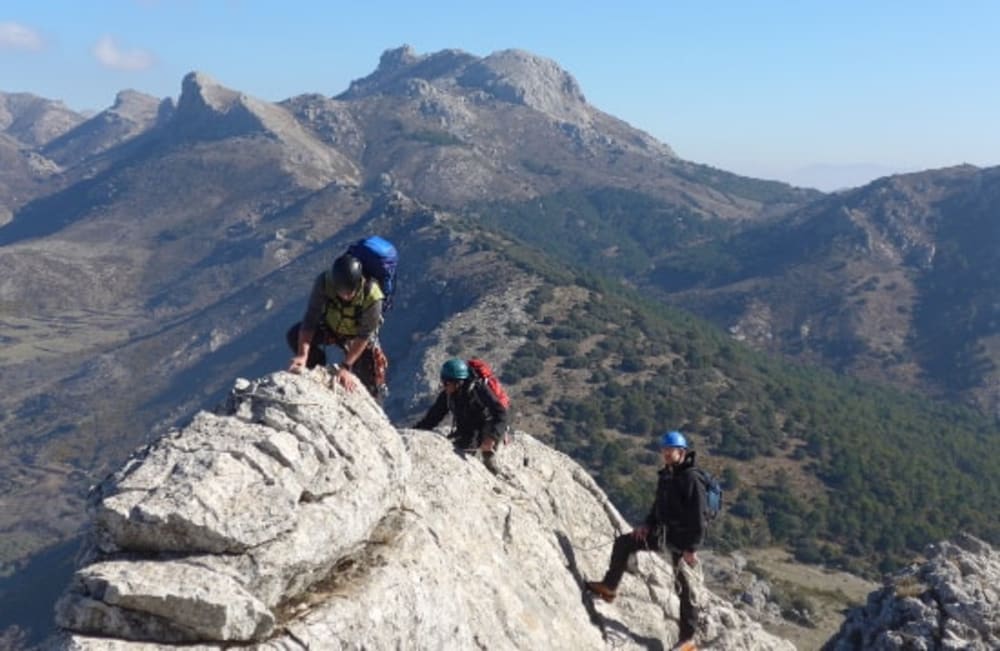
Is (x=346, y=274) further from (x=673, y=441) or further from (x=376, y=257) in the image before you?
(x=673, y=441)

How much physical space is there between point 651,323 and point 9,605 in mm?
108800

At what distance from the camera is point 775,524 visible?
9631 cm

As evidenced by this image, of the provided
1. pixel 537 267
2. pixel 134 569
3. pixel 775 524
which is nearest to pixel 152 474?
pixel 134 569

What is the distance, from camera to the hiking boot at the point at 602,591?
59.8 ft

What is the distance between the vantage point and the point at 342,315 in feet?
51.0

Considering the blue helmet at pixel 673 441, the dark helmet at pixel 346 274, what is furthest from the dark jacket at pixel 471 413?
the dark helmet at pixel 346 274

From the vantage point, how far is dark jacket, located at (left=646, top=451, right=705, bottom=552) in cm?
1748

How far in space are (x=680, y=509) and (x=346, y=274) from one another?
8.37 m

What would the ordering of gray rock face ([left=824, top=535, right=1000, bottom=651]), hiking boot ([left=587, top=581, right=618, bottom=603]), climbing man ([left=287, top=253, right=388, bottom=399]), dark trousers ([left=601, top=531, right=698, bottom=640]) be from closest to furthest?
climbing man ([left=287, top=253, right=388, bottom=399]) → dark trousers ([left=601, top=531, right=698, bottom=640]) → hiking boot ([left=587, top=581, right=618, bottom=603]) → gray rock face ([left=824, top=535, right=1000, bottom=651])

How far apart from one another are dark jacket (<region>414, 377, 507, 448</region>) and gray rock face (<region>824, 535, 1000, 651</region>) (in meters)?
11.8

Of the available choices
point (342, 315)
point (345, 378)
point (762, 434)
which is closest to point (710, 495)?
point (345, 378)

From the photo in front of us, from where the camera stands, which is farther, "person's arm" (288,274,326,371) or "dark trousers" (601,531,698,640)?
"dark trousers" (601,531,698,640)

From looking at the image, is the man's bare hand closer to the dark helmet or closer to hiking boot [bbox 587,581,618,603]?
the dark helmet

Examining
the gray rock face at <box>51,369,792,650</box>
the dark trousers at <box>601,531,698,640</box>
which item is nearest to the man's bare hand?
the gray rock face at <box>51,369,792,650</box>
